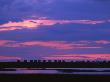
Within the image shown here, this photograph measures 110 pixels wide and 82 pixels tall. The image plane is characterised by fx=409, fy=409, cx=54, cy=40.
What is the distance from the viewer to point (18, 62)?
112000mm
